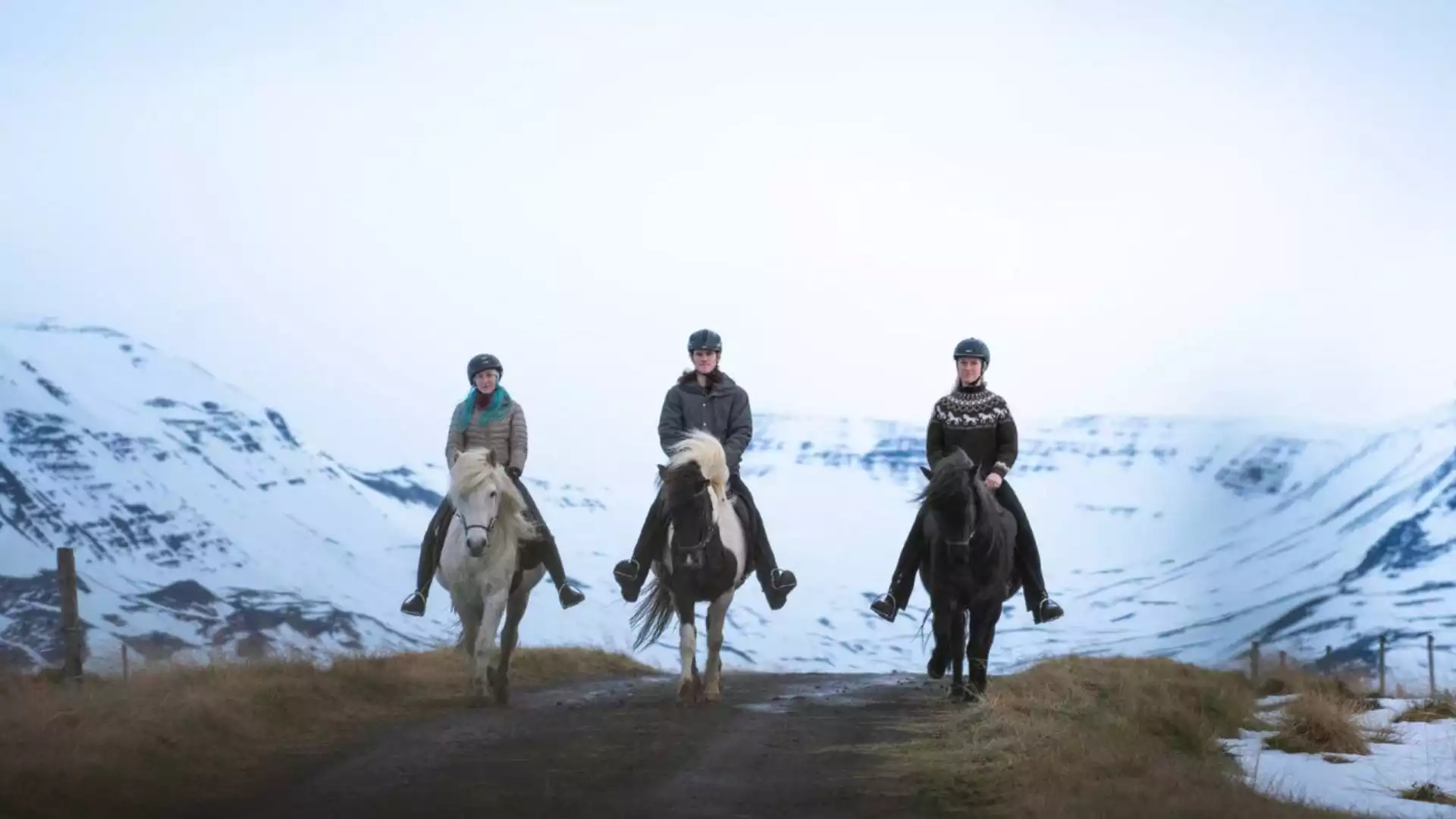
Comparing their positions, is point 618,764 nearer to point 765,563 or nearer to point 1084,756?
point 1084,756

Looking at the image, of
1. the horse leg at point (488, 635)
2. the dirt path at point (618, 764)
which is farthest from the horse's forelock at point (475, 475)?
the dirt path at point (618, 764)

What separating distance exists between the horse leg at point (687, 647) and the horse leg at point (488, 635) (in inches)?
61.8

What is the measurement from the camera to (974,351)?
13102 millimetres

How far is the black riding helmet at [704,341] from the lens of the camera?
13.8 m

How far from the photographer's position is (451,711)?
41.3 ft

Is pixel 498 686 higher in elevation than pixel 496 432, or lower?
lower

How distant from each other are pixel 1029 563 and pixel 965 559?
4.17ft

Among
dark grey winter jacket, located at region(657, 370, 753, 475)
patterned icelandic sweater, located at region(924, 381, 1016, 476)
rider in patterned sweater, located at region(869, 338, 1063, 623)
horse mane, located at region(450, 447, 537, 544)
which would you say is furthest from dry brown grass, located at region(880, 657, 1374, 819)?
horse mane, located at region(450, 447, 537, 544)

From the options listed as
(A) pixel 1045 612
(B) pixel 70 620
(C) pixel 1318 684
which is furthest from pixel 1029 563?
(B) pixel 70 620

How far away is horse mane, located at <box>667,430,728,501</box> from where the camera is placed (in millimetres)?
12797

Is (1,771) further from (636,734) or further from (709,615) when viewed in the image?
(709,615)

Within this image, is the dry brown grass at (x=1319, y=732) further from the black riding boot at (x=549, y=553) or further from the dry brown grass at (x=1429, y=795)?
the black riding boot at (x=549, y=553)

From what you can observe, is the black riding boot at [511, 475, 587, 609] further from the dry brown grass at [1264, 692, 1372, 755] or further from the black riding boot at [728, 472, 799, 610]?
the dry brown grass at [1264, 692, 1372, 755]

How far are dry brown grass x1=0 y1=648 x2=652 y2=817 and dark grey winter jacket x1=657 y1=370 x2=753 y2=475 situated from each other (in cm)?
319
